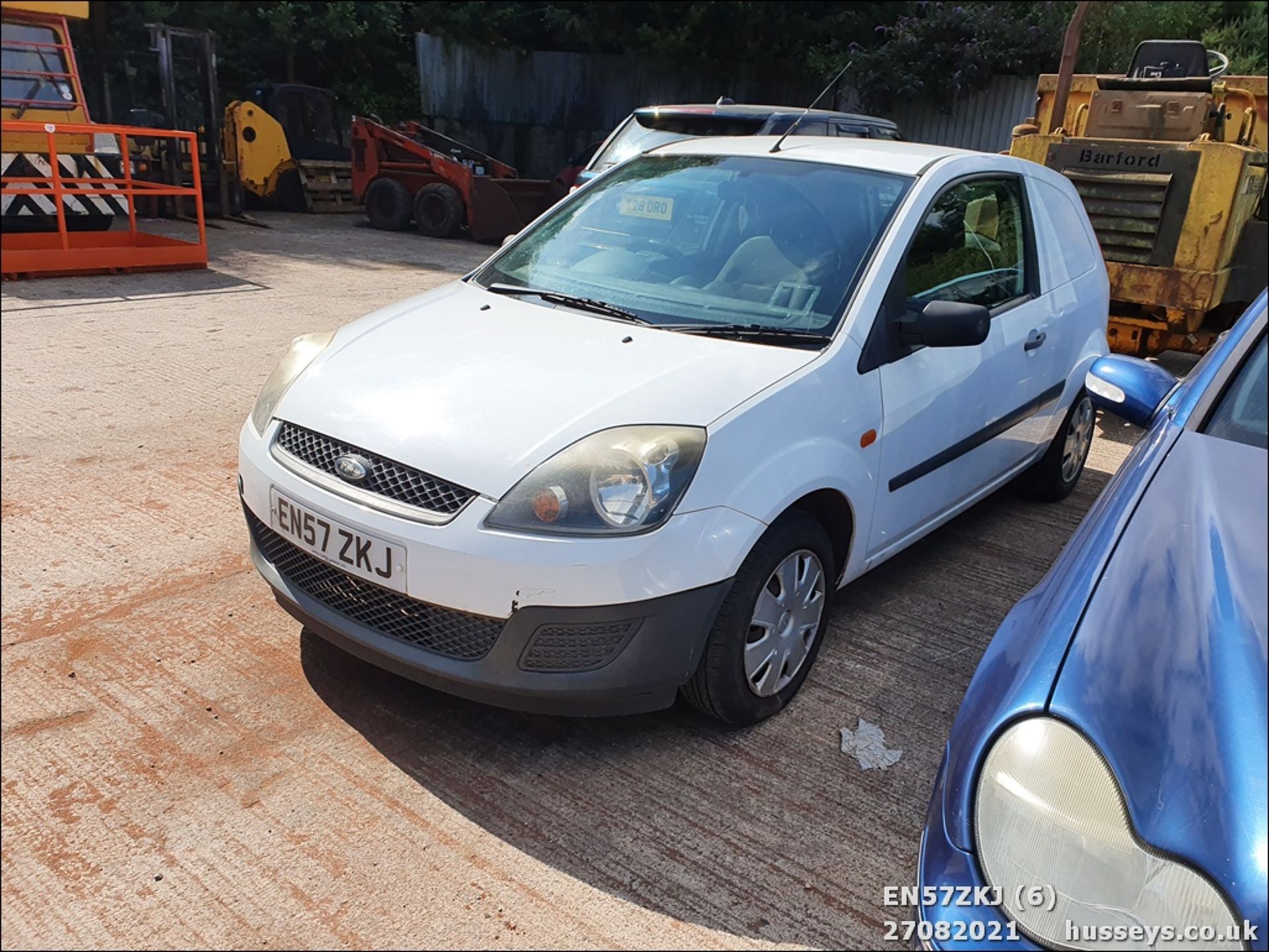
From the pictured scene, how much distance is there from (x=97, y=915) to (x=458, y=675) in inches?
34.4

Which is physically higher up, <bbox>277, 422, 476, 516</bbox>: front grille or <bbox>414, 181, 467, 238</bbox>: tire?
<bbox>277, 422, 476, 516</bbox>: front grille

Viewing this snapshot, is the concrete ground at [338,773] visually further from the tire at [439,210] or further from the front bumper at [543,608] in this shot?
the tire at [439,210]

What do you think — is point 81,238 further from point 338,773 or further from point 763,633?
point 763,633

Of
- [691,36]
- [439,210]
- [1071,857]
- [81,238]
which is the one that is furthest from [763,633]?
[691,36]

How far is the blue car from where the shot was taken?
144cm

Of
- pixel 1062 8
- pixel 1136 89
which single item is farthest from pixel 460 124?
pixel 1136 89

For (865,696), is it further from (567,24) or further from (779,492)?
(567,24)

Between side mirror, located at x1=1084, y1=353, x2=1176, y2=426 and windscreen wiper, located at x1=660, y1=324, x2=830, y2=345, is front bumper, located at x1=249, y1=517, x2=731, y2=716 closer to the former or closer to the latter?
windscreen wiper, located at x1=660, y1=324, x2=830, y2=345

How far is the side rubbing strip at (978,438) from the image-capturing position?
3309 millimetres

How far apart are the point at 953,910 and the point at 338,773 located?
5.10 ft

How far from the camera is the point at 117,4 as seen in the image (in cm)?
1536

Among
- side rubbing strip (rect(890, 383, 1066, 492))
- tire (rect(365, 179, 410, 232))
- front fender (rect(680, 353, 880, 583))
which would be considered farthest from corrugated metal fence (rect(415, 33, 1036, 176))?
front fender (rect(680, 353, 880, 583))

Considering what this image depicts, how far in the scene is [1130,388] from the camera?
294cm

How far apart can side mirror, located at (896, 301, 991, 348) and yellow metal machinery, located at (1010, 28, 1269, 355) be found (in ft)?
13.8
